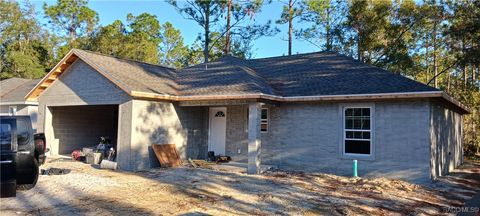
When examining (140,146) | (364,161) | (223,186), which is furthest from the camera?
(140,146)

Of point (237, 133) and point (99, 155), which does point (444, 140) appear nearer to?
point (237, 133)

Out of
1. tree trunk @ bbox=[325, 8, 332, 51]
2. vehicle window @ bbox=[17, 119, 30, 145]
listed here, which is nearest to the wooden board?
vehicle window @ bbox=[17, 119, 30, 145]

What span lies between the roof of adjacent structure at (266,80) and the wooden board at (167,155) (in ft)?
6.21

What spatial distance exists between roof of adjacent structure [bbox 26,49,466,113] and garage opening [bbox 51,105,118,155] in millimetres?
1559

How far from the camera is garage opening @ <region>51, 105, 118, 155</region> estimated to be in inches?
677

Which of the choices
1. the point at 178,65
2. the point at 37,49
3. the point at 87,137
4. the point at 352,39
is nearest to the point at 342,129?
the point at 87,137

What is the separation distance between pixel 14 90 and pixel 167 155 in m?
13.1

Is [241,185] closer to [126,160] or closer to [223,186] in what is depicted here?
[223,186]

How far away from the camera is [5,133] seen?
7.02 meters

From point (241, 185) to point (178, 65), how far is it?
35.2 metres

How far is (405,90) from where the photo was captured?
11742mm

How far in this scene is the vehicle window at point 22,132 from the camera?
7.17m

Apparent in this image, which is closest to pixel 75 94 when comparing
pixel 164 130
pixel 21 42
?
pixel 164 130

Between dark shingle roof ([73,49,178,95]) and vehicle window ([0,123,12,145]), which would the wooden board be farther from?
vehicle window ([0,123,12,145])
